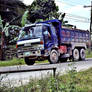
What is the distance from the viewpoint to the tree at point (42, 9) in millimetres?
43612

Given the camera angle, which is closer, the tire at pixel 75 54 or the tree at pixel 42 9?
the tire at pixel 75 54

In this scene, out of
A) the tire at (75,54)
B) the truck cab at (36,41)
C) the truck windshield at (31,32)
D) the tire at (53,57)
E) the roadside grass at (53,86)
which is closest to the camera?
the roadside grass at (53,86)

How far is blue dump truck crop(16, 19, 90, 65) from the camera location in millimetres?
17969

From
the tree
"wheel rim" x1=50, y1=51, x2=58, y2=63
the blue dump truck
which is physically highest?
the tree

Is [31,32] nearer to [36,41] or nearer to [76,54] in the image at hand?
[36,41]

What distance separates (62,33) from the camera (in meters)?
20.3

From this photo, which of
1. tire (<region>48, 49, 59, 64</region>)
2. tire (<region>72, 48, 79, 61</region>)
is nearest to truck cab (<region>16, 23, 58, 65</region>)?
tire (<region>48, 49, 59, 64</region>)

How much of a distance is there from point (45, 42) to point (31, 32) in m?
1.24

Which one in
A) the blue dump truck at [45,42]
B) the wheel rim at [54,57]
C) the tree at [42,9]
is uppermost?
the tree at [42,9]

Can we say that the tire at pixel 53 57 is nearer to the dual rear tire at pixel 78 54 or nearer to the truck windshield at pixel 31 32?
the truck windshield at pixel 31 32

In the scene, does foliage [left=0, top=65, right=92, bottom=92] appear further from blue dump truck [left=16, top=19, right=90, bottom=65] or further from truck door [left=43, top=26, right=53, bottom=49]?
truck door [left=43, top=26, right=53, bottom=49]

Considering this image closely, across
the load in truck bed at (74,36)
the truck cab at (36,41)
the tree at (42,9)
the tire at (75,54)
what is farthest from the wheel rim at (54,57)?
the tree at (42,9)

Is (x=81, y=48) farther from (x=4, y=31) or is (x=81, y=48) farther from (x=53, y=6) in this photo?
(x=53, y=6)

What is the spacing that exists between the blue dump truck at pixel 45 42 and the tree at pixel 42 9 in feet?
73.1
